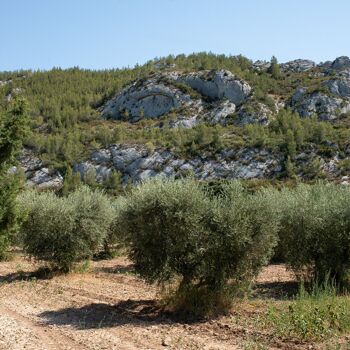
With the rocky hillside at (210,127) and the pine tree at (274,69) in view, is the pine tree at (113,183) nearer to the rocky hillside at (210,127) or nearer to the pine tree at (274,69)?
the rocky hillside at (210,127)

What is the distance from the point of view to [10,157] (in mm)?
18531

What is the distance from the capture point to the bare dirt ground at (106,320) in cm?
993

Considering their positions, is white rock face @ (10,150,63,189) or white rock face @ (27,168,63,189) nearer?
white rock face @ (27,168,63,189)

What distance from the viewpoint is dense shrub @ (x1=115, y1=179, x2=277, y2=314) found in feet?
40.2

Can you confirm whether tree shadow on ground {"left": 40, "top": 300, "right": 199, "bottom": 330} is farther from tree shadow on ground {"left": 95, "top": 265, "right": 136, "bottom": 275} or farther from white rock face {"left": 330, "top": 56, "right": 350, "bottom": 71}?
white rock face {"left": 330, "top": 56, "right": 350, "bottom": 71}

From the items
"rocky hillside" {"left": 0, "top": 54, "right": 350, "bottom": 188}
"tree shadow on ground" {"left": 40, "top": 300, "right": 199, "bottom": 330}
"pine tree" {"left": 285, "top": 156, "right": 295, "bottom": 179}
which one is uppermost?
"rocky hillside" {"left": 0, "top": 54, "right": 350, "bottom": 188}

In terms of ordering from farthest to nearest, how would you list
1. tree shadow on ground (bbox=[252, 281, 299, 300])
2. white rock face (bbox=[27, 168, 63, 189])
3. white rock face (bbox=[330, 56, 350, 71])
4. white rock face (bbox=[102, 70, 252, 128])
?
white rock face (bbox=[330, 56, 350, 71]), white rock face (bbox=[102, 70, 252, 128]), white rock face (bbox=[27, 168, 63, 189]), tree shadow on ground (bbox=[252, 281, 299, 300])

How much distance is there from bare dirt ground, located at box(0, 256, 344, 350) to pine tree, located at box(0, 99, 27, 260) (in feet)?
8.38

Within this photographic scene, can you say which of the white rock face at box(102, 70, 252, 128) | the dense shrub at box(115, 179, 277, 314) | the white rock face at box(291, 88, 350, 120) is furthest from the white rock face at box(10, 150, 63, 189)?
the dense shrub at box(115, 179, 277, 314)

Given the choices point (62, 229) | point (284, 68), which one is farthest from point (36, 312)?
point (284, 68)

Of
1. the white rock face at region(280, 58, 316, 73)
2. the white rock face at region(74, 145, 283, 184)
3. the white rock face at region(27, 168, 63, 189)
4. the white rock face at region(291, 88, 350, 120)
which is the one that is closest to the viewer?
the white rock face at region(74, 145, 283, 184)

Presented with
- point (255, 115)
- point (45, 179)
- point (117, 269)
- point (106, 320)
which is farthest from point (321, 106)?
point (106, 320)

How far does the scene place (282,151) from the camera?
79750 millimetres

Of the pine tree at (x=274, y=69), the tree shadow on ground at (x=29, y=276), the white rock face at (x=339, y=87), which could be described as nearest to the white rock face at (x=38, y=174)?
the tree shadow on ground at (x=29, y=276)
